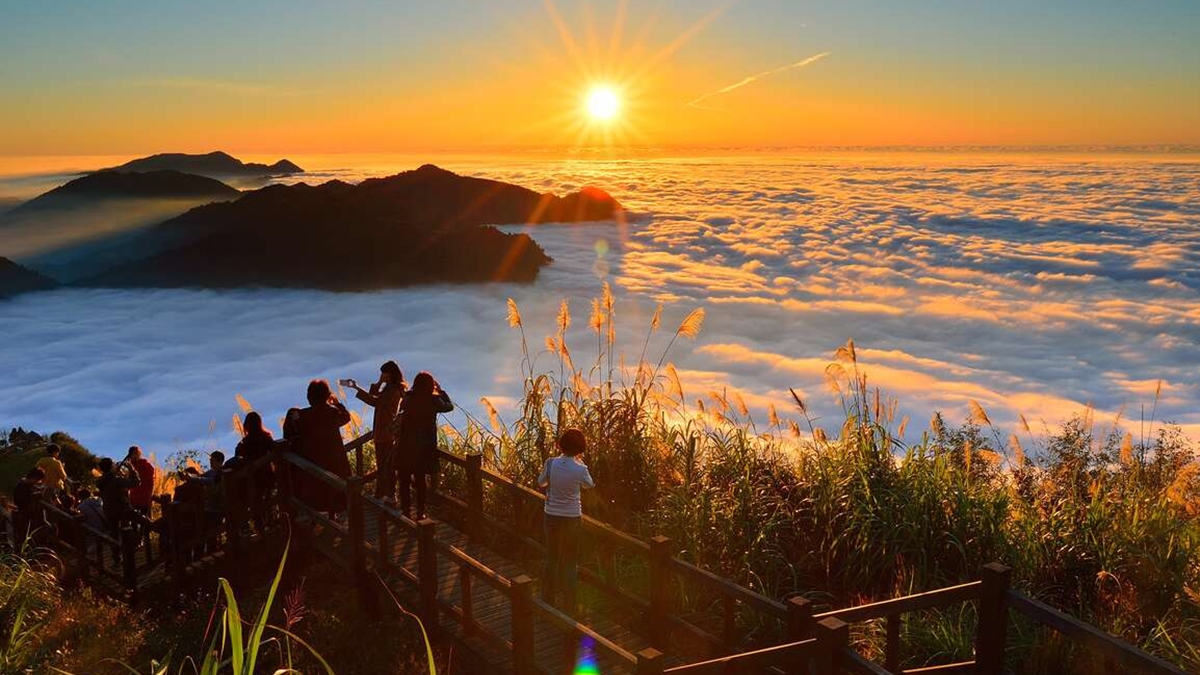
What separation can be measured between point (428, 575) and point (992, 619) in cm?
480

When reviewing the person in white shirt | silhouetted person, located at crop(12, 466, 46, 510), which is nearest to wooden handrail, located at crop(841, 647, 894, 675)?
the person in white shirt

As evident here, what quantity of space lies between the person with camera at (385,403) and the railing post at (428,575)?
196 centimetres

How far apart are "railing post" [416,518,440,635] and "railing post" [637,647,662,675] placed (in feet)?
10.4

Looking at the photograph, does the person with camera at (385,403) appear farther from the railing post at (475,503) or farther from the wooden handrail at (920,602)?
the wooden handrail at (920,602)

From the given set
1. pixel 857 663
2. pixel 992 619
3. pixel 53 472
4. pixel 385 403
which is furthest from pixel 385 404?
pixel 53 472

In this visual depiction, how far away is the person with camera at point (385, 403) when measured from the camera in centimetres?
966

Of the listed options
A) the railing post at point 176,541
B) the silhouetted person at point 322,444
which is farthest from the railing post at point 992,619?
the railing post at point 176,541

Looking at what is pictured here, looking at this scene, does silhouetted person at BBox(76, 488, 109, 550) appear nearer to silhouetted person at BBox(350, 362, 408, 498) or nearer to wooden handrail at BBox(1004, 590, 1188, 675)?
silhouetted person at BBox(350, 362, 408, 498)

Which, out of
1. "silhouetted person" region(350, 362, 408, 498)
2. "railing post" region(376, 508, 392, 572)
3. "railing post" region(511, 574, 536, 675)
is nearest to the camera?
"railing post" region(511, 574, 536, 675)

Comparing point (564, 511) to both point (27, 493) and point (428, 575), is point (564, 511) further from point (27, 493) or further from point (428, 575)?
point (27, 493)

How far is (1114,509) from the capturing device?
847 centimetres

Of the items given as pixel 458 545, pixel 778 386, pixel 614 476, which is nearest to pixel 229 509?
pixel 458 545

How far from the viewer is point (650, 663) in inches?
203

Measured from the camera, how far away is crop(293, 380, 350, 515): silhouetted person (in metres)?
9.68
